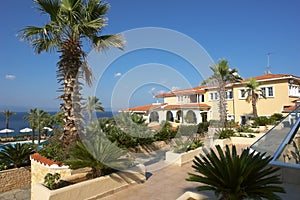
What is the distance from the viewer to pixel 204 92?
31609mm

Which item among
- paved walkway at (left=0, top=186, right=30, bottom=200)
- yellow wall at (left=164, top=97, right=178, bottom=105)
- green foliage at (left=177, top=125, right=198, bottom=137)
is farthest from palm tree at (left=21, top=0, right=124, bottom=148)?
yellow wall at (left=164, top=97, right=178, bottom=105)

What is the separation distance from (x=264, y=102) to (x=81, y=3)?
24.2 meters

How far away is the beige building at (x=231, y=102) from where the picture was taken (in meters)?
24.3

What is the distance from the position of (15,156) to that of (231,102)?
2587 centimetres

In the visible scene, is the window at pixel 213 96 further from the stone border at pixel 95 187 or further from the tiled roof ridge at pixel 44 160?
the tiled roof ridge at pixel 44 160

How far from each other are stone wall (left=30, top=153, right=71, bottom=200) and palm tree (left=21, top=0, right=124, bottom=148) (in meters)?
1.05

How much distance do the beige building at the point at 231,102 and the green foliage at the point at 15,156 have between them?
11.6 m

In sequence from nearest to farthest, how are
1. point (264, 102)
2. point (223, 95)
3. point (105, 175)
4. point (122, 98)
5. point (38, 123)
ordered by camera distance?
1. point (105, 175)
2. point (122, 98)
3. point (223, 95)
4. point (264, 102)
5. point (38, 123)

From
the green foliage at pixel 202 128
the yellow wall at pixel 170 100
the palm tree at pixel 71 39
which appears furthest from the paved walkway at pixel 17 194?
the yellow wall at pixel 170 100

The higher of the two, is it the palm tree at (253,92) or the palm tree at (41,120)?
the palm tree at (253,92)

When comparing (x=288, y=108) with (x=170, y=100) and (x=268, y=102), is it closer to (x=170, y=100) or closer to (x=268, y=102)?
(x=268, y=102)

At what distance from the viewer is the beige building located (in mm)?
24297

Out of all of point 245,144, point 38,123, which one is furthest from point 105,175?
point 38,123

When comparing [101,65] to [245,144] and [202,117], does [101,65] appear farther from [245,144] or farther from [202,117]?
[202,117]
